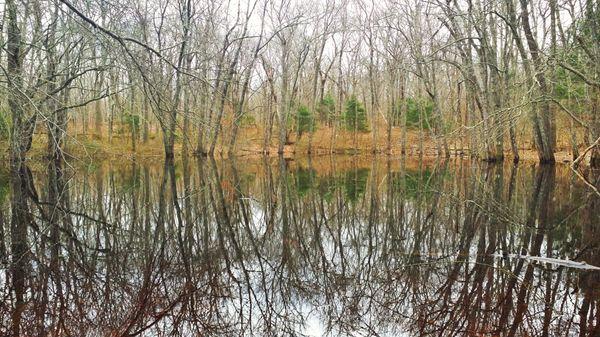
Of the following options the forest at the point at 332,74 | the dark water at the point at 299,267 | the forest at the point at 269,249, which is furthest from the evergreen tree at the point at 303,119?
the dark water at the point at 299,267

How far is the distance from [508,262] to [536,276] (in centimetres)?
48

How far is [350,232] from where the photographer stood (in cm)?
646

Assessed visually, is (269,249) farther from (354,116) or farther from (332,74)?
(332,74)

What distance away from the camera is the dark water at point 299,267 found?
3.27 metres

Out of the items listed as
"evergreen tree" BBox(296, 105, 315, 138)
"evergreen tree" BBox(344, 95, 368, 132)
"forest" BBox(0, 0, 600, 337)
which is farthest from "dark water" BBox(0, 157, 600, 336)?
"evergreen tree" BBox(344, 95, 368, 132)

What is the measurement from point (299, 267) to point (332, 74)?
47.7m

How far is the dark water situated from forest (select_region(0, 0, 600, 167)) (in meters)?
1.62

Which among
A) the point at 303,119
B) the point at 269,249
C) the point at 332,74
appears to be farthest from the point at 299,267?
the point at 332,74

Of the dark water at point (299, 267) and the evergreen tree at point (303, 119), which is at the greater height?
the evergreen tree at point (303, 119)

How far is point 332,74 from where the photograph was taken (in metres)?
51.0

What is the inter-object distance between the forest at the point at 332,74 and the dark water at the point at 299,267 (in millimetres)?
1622

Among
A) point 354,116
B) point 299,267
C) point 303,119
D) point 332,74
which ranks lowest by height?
point 299,267

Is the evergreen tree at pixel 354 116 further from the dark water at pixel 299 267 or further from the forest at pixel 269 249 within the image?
the dark water at pixel 299 267

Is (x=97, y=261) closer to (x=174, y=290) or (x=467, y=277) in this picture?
(x=174, y=290)
